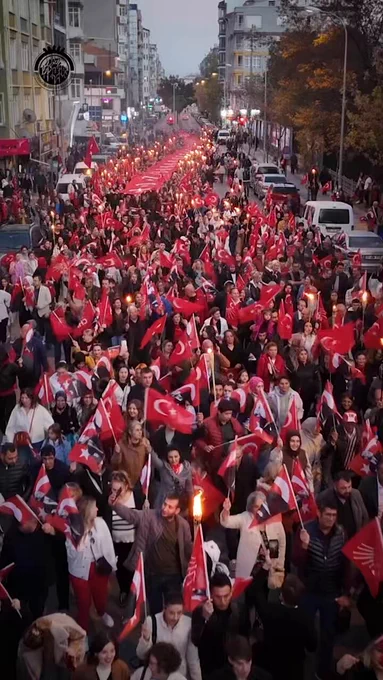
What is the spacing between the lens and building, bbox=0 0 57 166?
45562mm

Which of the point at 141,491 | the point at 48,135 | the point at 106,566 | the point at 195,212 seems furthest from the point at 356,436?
the point at 48,135

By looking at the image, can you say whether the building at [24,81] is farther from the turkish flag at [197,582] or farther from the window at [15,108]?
the turkish flag at [197,582]

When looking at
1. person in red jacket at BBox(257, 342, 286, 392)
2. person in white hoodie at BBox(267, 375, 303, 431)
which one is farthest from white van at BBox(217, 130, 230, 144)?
person in white hoodie at BBox(267, 375, 303, 431)

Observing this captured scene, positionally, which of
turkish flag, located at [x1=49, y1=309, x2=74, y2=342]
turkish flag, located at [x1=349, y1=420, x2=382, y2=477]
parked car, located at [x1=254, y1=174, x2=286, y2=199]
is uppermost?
turkish flag, located at [x1=349, y1=420, x2=382, y2=477]

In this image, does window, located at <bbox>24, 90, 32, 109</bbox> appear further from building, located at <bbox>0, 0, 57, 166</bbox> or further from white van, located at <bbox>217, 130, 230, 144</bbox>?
white van, located at <bbox>217, 130, 230, 144</bbox>

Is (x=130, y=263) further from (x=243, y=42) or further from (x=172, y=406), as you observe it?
(x=243, y=42)

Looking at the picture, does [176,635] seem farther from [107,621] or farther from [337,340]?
[337,340]

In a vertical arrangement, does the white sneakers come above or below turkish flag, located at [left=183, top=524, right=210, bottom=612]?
below

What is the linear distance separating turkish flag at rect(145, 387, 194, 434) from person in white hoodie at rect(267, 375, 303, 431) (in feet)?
3.17

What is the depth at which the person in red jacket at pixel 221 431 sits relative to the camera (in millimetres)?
8633

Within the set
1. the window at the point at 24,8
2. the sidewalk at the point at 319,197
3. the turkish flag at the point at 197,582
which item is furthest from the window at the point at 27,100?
the turkish flag at the point at 197,582

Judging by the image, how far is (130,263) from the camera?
17.4 metres

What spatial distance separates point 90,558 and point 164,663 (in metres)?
1.97

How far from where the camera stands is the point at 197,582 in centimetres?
608
